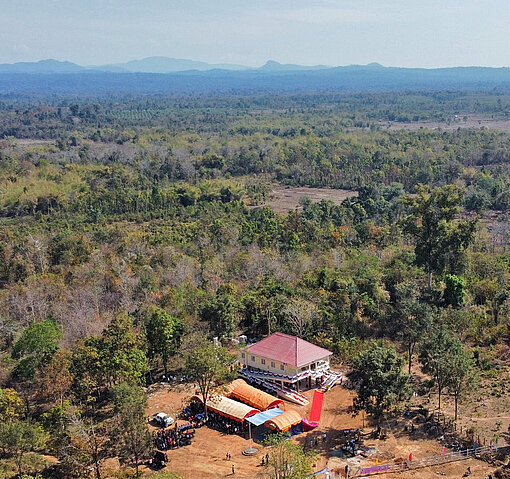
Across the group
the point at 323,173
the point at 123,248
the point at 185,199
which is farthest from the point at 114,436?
the point at 323,173

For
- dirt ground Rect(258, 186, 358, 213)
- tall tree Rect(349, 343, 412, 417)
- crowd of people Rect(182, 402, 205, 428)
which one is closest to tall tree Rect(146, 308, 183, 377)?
crowd of people Rect(182, 402, 205, 428)

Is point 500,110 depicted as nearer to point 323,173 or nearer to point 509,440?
point 323,173

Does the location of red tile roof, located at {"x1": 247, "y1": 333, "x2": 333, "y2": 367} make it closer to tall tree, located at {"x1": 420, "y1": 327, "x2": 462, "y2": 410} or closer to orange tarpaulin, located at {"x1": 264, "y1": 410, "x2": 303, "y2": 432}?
orange tarpaulin, located at {"x1": 264, "y1": 410, "x2": 303, "y2": 432}

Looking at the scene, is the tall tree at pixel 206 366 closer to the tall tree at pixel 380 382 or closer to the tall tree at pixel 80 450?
the tall tree at pixel 80 450

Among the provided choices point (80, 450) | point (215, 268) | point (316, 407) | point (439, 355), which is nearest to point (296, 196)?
point (215, 268)

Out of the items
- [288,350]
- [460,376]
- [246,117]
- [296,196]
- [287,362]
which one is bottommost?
[287,362]

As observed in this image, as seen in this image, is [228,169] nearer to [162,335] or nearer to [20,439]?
[162,335]

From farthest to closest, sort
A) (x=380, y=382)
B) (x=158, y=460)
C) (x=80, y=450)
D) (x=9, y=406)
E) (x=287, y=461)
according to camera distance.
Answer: (x=9, y=406) → (x=380, y=382) → (x=158, y=460) → (x=80, y=450) → (x=287, y=461)
